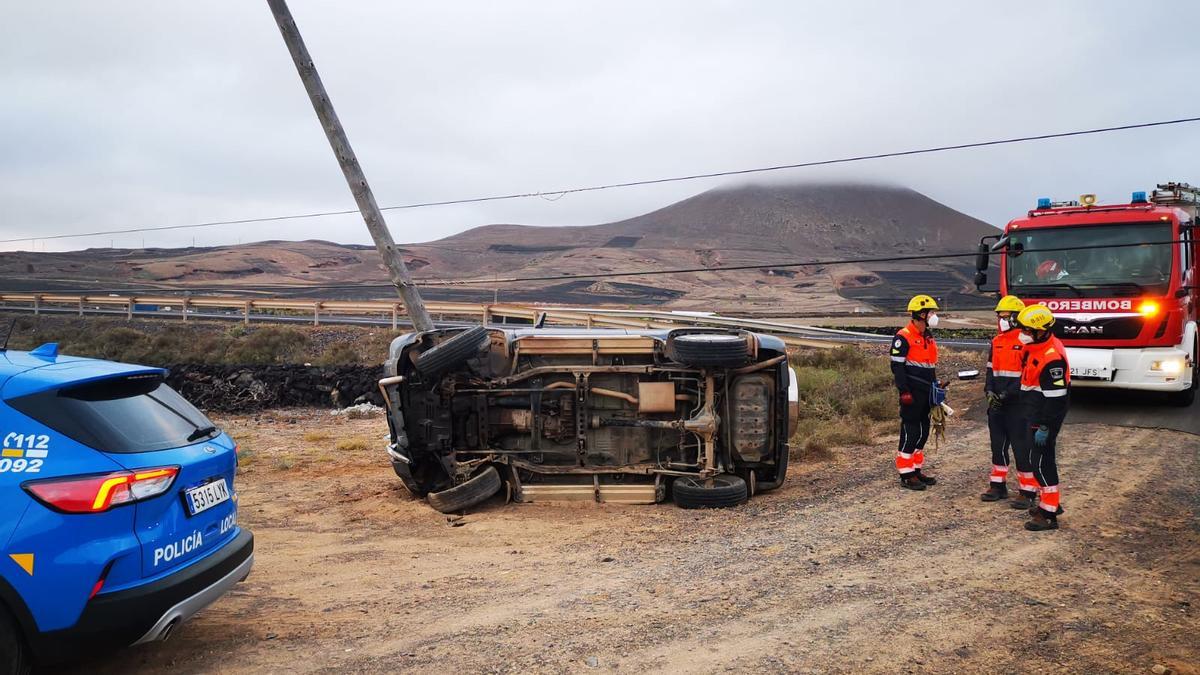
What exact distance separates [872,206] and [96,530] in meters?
139

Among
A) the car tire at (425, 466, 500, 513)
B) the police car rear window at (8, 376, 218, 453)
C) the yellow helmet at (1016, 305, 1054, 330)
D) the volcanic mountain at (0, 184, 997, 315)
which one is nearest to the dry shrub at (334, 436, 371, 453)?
the car tire at (425, 466, 500, 513)

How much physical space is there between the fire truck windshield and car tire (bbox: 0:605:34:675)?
41.4ft

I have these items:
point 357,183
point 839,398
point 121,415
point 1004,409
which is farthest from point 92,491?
point 839,398

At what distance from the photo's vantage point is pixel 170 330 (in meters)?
28.0

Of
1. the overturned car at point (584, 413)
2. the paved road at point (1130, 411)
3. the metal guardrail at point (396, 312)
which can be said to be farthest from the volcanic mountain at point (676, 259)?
the overturned car at point (584, 413)

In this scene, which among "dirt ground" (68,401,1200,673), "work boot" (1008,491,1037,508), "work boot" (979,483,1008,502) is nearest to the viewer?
"dirt ground" (68,401,1200,673)

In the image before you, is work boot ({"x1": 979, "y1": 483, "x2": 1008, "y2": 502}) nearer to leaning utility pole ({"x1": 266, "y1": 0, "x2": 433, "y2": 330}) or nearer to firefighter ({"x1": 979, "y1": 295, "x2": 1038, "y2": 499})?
firefighter ({"x1": 979, "y1": 295, "x2": 1038, "y2": 499})

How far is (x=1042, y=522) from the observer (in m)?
6.77

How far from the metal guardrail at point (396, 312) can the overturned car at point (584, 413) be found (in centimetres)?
840

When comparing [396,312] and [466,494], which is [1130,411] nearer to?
[466,494]

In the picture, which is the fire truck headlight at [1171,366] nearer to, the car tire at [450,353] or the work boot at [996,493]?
the work boot at [996,493]

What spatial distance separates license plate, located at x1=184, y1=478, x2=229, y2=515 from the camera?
4.06m

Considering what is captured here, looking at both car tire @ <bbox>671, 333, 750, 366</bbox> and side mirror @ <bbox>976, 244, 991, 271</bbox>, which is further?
side mirror @ <bbox>976, 244, 991, 271</bbox>

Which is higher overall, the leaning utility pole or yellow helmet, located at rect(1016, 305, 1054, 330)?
the leaning utility pole
